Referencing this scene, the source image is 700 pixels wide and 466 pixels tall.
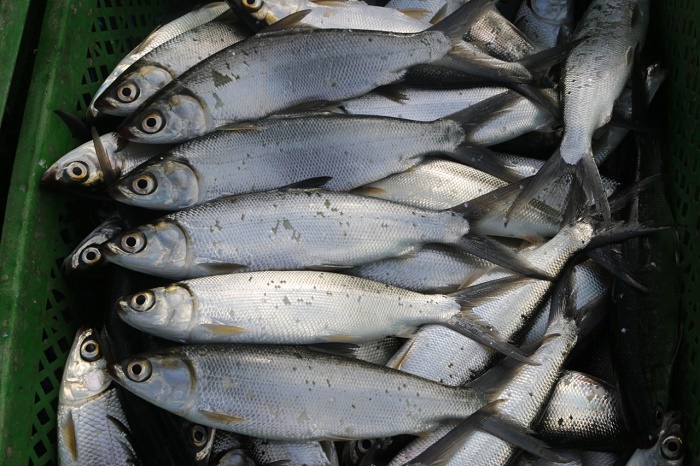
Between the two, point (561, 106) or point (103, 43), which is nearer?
point (561, 106)

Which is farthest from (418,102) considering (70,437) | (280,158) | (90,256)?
(70,437)

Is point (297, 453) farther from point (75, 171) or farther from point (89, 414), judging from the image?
point (75, 171)

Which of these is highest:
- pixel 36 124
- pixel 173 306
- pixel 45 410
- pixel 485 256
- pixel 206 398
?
pixel 36 124

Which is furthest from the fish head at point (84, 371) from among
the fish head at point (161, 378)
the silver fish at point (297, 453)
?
the silver fish at point (297, 453)

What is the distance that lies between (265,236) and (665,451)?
182 centimetres

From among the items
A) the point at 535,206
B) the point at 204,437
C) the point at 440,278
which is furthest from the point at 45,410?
the point at 535,206

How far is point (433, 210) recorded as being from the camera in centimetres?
269

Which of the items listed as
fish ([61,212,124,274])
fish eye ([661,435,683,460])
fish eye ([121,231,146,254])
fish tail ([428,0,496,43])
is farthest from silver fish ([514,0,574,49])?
fish ([61,212,124,274])

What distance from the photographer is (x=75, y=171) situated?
9.04ft

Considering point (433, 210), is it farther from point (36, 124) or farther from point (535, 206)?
point (36, 124)

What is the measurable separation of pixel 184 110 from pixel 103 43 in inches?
34.9

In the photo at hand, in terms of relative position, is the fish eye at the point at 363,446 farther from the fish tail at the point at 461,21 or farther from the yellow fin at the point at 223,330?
the fish tail at the point at 461,21

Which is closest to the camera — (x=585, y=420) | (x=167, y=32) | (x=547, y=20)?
(x=585, y=420)

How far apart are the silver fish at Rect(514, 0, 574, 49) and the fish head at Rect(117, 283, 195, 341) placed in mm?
2397
